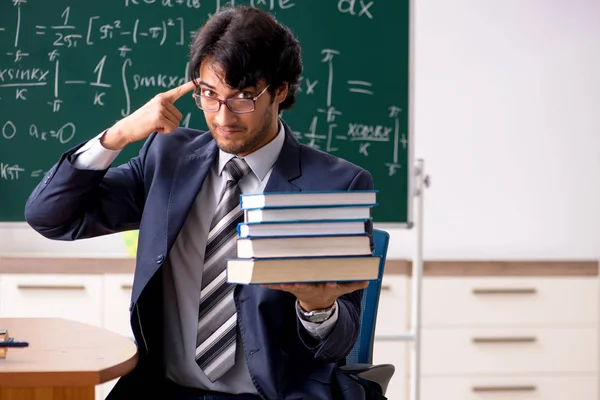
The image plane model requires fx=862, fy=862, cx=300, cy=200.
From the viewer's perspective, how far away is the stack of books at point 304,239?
48.3 inches

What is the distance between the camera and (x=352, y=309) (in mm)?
1575

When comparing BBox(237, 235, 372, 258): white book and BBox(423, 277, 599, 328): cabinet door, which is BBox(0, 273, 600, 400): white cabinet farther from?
BBox(237, 235, 372, 258): white book

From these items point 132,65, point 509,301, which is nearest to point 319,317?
point 132,65

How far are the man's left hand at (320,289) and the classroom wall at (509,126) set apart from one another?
8.89 ft

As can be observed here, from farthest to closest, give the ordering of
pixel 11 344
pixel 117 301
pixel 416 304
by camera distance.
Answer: pixel 117 301, pixel 416 304, pixel 11 344

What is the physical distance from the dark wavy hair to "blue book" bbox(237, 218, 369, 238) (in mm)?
438

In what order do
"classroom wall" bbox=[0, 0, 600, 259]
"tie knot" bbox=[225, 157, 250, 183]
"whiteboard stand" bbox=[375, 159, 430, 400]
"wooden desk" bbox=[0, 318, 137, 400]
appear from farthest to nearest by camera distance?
"classroom wall" bbox=[0, 0, 600, 259] < "whiteboard stand" bbox=[375, 159, 430, 400] < "tie knot" bbox=[225, 157, 250, 183] < "wooden desk" bbox=[0, 318, 137, 400]

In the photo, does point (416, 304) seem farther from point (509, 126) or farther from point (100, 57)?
point (100, 57)

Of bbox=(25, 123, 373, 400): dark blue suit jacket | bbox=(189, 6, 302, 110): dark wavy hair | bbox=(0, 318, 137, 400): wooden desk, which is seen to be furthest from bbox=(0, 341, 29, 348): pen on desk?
bbox=(189, 6, 302, 110): dark wavy hair

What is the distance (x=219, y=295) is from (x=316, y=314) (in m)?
0.25

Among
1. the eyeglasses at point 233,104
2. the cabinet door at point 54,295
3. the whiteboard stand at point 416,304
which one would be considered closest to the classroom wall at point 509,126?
the whiteboard stand at point 416,304

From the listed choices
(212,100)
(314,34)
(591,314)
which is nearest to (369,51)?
(314,34)

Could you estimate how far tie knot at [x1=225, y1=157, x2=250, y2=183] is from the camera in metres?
1.68

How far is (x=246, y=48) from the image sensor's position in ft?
5.31
